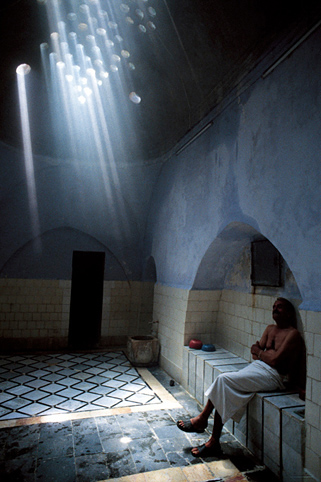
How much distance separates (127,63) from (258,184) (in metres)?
3.93

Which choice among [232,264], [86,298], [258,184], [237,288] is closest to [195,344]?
[237,288]

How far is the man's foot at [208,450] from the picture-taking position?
3643 millimetres

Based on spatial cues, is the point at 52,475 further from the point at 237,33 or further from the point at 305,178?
the point at 237,33

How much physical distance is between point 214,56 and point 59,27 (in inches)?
107

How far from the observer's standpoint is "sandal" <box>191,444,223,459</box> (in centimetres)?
364

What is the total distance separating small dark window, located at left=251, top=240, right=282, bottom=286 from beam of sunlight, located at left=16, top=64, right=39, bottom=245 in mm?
5541

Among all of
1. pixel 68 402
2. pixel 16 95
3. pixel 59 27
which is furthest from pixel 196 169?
pixel 68 402

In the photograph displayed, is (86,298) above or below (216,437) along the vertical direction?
above

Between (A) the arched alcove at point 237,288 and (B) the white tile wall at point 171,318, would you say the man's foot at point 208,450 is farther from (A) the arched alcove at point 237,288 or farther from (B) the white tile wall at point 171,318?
(A) the arched alcove at point 237,288

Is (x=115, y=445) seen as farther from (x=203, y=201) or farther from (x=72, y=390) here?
(x=203, y=201)

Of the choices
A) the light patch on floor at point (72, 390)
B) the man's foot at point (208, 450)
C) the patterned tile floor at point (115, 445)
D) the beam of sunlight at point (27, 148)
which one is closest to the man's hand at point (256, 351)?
the patterned tile floor at point (115, 445)

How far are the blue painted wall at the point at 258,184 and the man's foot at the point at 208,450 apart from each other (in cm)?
197

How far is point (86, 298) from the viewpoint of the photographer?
9172 mm

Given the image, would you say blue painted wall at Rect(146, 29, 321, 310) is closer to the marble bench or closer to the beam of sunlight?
the marble bench
